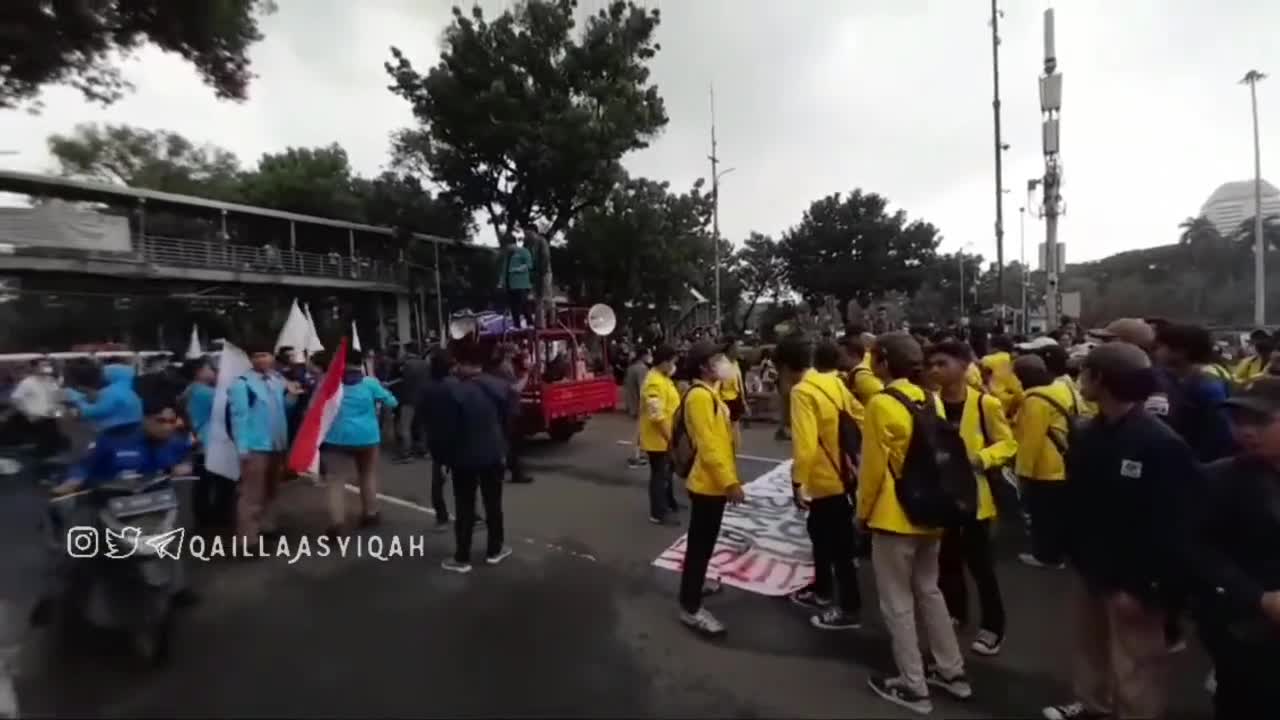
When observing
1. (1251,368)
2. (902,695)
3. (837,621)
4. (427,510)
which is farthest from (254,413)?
(1251,368)

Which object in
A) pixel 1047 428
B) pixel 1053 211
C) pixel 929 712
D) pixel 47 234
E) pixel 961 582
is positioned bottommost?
pixel 929 712

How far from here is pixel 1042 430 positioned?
458 centimetres

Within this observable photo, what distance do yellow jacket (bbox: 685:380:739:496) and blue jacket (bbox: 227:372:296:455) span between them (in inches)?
136

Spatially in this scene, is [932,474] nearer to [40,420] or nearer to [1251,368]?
[1251,368]

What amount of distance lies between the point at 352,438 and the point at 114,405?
175 cm

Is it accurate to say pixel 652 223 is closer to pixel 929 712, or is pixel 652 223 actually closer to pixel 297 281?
pixel 297 281

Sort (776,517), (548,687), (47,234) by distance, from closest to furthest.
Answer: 1. (548,687)
2. (776,517)
3. (47,234)

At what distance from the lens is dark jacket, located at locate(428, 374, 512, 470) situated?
4895mm

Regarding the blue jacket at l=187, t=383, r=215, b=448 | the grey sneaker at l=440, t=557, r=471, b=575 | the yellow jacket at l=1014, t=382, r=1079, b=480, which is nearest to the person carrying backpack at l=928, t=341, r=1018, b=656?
the yellow jacket at l=1014, t=382, r=1079, b=480

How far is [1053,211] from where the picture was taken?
13977mm

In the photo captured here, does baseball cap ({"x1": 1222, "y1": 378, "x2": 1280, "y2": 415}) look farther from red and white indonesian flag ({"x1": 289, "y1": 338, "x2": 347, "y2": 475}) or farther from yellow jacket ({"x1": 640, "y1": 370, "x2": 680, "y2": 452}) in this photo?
red and white indonesian flag ({"x1": 289, "y1": 338, "x2": 347, "y2": 475})

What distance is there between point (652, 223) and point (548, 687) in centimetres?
1832

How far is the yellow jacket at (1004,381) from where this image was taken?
18.6 ft

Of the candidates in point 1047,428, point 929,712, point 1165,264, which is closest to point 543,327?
point 1047,428
